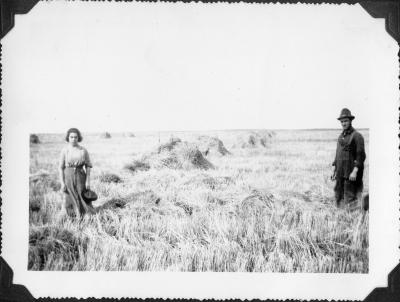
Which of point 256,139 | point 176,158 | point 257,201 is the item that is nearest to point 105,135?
point 176,158

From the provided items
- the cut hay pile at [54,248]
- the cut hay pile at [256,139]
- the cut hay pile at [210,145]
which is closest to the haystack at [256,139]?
the cut hay pile at [256,139]

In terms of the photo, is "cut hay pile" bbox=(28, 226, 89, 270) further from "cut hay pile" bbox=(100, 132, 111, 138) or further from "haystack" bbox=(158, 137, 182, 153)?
"haystack" bbox=(158, 137, 182, 153)

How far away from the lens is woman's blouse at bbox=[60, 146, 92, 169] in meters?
4.88

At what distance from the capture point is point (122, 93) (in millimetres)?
4902

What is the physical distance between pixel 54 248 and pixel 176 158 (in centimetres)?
150

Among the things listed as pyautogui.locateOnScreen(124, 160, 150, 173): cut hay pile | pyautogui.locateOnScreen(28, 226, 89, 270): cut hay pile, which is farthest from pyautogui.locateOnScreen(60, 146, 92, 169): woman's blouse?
pyautogui.locateOnScreen(28, 226, 89, 270): cut hay pile

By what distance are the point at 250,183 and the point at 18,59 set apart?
263cm

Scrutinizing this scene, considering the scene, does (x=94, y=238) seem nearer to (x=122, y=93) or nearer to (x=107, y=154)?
(x=107, y=154)

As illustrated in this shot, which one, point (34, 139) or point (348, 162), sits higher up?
point (34, 139)

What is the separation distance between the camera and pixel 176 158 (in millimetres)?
4914

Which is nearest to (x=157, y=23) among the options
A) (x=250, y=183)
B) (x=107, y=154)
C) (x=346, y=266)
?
(x=107, y=154)

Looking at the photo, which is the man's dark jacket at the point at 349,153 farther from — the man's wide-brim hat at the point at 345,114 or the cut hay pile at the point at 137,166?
the cut hay pile at the point at 137,166

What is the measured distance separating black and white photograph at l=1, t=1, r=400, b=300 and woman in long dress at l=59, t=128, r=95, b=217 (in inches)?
0.6

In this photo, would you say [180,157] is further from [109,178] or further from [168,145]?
[109,178]
